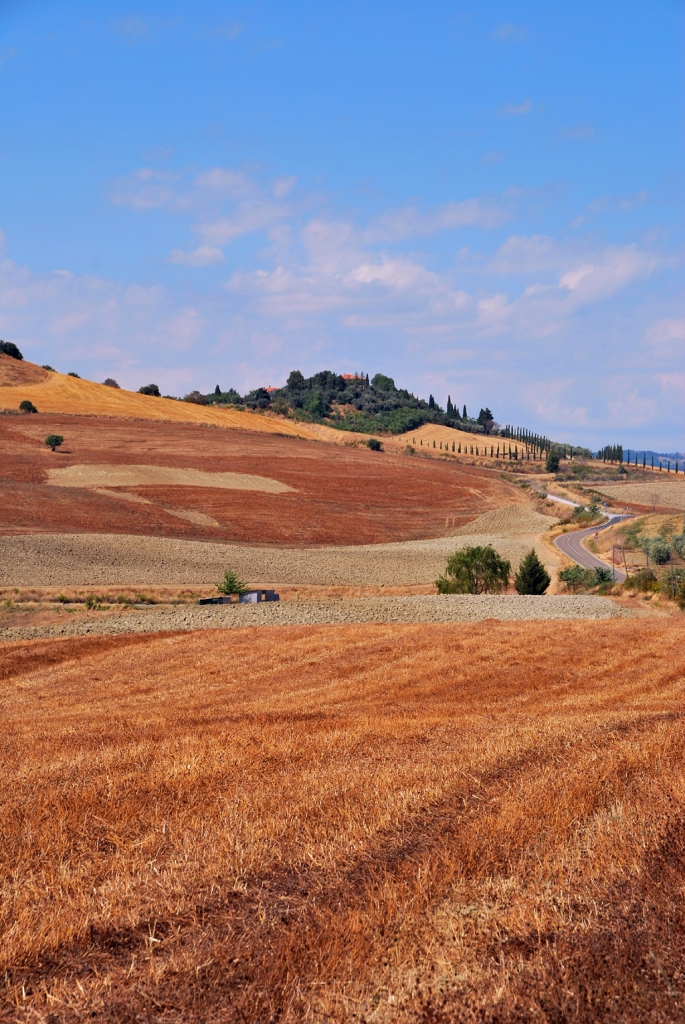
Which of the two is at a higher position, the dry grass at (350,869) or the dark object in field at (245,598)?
the dry grass at (350,869)

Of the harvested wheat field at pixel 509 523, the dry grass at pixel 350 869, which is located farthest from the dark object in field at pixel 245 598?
the harvested wheat field at pixel 509 523

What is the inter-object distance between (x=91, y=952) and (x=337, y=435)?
533ft

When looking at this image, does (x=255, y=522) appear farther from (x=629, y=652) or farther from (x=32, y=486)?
(x=629, y=652)

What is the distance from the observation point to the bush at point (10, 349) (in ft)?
558

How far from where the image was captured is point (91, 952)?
5195mm

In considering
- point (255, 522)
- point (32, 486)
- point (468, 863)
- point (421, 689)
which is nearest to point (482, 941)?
point (468, 863)

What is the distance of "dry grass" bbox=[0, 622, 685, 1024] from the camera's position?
4.59 meters

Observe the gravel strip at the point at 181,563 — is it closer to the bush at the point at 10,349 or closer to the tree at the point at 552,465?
the tree at the point at 552,465

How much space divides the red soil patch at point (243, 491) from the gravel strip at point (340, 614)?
32.5m

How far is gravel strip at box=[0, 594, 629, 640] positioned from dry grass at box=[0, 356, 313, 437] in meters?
97.7

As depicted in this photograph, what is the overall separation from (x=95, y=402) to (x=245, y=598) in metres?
103

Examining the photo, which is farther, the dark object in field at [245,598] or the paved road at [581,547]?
the paved road at [581,547]

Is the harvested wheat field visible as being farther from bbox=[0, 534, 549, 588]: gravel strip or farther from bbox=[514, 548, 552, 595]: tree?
bbox=[514, 548, 552, 595]: tree

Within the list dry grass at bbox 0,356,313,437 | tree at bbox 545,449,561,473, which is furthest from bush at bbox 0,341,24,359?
tree at bbox 545,449,561,473
